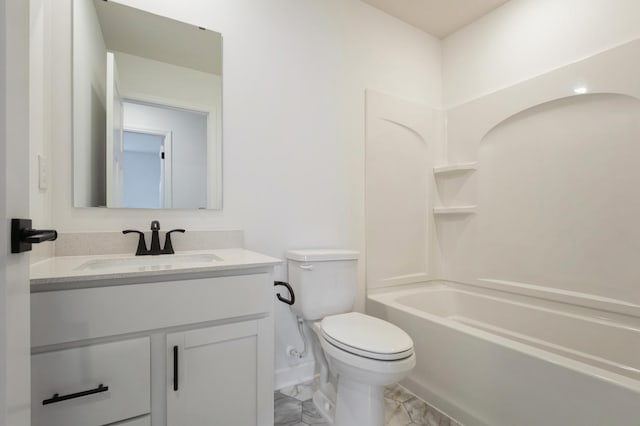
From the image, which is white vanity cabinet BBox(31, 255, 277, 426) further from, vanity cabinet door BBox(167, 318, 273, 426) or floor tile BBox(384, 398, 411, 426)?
floor tile BBox(384, 398, 411, 426)

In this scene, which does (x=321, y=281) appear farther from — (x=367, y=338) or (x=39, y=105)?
(x=39, y=105)

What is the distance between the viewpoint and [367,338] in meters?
1.29

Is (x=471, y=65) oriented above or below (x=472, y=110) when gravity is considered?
above

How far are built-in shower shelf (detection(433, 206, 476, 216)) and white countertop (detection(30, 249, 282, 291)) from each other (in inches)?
66.4

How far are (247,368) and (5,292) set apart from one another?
0.84m

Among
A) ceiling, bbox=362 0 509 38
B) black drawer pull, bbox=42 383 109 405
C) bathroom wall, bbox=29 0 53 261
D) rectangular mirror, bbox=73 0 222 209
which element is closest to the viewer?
black drawer pull, bbox=42 383 109 405

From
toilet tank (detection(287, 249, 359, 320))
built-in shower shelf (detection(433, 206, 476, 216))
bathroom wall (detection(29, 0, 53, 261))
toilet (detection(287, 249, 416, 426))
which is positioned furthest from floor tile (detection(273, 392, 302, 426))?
built-in shower shelf (detection(433, 206, 476, 216))

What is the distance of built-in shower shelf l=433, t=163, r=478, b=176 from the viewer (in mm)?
2270

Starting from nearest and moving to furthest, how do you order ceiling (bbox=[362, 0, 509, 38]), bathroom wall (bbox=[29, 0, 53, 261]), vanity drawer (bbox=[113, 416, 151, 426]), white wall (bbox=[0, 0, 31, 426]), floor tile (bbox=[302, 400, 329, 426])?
white wall (bbox=[0, 0, 31, 426]) < vanity drawer (bbox=[113, 416, 151, 426]) < bathroom wall (bbox=[29, 0, 53, 261]) < floor tile (bbox=[302, 400, 329, 426]) < ceiling (bbox=[362, 0, 509, 38])

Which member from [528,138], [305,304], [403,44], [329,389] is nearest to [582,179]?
[528,138]

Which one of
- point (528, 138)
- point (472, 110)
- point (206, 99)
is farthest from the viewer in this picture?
point (472, 110)

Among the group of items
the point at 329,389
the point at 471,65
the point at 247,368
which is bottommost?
the point at 329,389

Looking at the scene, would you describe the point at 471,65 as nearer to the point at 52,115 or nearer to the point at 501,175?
the point at 501,175

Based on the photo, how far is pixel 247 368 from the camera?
1150mm
